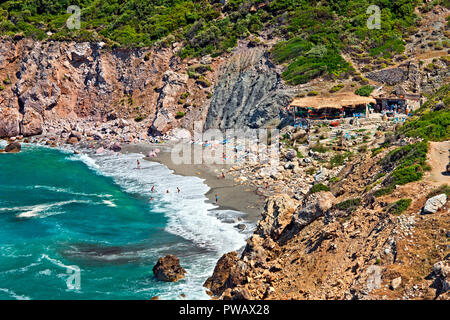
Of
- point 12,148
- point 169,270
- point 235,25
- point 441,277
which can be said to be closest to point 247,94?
point 235,25

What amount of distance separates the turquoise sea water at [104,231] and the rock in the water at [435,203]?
1206 centimetres

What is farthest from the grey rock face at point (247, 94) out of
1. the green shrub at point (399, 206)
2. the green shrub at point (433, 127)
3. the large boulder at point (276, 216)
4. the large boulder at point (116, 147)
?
the green shrub at point (399, 206)

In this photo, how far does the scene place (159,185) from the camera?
147 feet

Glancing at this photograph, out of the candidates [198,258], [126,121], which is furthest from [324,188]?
[126,121]

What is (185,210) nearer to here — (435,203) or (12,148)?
(435,203)

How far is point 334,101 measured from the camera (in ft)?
172

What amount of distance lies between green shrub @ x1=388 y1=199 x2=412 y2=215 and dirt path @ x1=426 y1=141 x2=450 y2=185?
2412mm

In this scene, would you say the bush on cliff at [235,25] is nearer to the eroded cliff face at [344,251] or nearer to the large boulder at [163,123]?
the large boulder at [163,123]

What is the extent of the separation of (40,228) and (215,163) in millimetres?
21238

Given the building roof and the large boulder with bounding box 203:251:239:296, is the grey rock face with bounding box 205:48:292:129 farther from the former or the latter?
the large boulder with bounding box 203:251:239:296

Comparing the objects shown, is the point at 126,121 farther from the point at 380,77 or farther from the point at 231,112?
the point at 380,77

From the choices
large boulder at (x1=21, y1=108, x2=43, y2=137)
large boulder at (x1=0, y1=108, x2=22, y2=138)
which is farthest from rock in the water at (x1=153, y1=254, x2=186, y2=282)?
large boulder at (x1=0, y1=108, x2=22, y2=138)

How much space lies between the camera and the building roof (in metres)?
51.0

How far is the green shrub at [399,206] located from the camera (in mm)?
18888
